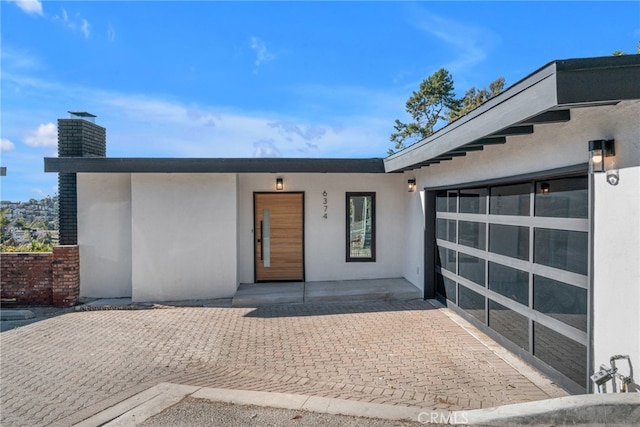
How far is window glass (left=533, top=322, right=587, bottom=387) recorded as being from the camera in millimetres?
3865

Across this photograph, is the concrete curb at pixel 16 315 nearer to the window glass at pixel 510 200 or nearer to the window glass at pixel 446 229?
the window glass at pixel 446 229

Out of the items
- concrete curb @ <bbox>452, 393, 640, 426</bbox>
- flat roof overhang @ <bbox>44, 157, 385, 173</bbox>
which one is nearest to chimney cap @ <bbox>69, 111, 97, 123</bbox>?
flat roof overhang @ <bbox>44, 157, 385, 173</bbox>

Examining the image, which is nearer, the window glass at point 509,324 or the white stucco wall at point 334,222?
the window glass at point 509,324

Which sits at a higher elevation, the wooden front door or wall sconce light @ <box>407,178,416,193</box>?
wall sconce light @ <box>407,178,416,193</box>

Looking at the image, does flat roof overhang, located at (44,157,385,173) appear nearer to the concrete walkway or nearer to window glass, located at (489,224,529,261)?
the concrete walkway

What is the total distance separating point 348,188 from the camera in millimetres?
9891

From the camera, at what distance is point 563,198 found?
411cm

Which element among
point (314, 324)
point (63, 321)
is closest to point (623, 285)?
point (314, 324)

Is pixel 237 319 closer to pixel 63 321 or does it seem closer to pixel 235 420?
pixel 63 321

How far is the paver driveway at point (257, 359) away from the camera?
161 inches

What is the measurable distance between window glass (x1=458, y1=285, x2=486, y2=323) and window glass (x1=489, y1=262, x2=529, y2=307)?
21.1 inches

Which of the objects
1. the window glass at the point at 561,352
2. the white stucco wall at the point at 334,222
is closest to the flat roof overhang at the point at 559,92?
Answer: the window glass at the point at 561,352

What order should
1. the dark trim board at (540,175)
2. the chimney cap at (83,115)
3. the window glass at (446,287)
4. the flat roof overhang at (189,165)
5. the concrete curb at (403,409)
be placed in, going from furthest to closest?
the chimney cap at (83,115) → the flat roof overhang at (189,165) → the window glass at (446,287) → the dark trim board at (540,175) → the concrete curb at (403,409)

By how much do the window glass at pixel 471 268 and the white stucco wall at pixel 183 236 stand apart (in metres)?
4.82
